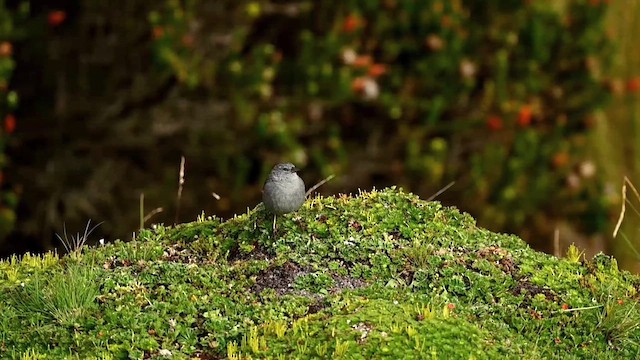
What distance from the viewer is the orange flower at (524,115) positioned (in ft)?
25.3

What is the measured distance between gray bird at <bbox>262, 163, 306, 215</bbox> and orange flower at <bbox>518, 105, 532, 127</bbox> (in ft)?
10.5

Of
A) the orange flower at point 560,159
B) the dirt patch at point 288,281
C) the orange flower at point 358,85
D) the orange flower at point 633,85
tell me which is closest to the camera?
the dirt patch at point 288,281

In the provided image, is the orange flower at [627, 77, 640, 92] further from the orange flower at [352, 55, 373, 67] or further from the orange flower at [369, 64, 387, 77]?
the orange flower at [352, 55, 373, 67]

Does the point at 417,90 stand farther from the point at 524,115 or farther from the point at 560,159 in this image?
the point at 560,159

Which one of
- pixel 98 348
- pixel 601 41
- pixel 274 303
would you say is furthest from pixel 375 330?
pixel 601 41

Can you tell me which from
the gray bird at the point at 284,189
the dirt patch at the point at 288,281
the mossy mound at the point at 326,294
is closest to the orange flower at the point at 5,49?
the mossy mound at the point at 326,294

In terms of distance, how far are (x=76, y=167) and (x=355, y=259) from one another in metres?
2.78

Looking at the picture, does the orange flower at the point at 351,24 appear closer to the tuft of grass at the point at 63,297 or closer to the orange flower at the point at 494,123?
the orange flower at the point at 494,123

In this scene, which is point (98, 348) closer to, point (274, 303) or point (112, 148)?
point (274, 303)

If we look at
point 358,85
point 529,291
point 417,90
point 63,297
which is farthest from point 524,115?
point 63,297

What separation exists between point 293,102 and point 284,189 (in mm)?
2411

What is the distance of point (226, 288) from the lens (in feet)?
15.9

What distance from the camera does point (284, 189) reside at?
4.93 m

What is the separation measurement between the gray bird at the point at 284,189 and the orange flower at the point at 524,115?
3.19m
